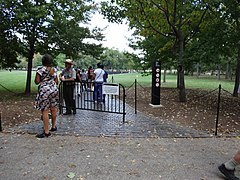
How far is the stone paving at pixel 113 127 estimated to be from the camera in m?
5.19

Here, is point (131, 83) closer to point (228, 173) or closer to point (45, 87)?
point (45, 87)

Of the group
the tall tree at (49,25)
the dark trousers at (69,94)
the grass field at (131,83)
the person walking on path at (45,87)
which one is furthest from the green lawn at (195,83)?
the person walking on path at (45,87)

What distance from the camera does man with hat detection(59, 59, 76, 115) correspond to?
6.63 meters

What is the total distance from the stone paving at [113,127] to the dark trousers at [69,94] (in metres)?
0.33

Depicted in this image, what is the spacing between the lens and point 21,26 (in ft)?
36.5

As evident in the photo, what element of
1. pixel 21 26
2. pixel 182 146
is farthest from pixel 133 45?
pixel 182 146

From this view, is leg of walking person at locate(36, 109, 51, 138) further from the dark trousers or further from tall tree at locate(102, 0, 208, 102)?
tall tree at locate(102, 0, 208, 102)

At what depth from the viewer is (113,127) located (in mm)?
5695

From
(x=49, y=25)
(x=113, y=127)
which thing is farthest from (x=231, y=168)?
(x=49, y=25)

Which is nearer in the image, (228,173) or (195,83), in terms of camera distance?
(228,173)

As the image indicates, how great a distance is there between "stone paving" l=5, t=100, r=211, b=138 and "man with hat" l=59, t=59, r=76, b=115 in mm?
456

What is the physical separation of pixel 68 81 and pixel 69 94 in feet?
1.46

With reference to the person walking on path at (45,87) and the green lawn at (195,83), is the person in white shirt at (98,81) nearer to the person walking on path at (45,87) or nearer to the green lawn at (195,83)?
the person walking on path at (45,87)

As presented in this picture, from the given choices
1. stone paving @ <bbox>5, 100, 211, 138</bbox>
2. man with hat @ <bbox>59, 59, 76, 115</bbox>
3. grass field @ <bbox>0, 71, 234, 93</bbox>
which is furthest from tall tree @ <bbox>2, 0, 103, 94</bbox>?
stone paving @ <bbox>5, 100, 211, 138</bbox>
